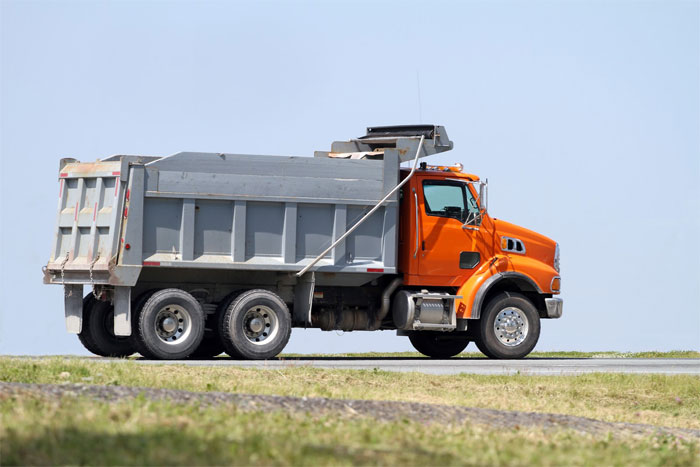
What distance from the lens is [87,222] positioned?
696 inches

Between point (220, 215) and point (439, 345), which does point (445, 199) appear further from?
point (220, 215)

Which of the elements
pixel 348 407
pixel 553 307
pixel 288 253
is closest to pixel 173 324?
pixel 288 253

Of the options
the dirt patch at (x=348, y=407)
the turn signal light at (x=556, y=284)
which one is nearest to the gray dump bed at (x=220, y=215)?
the turn signal light at (x=556, y=284)

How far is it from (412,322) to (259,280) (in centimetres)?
282

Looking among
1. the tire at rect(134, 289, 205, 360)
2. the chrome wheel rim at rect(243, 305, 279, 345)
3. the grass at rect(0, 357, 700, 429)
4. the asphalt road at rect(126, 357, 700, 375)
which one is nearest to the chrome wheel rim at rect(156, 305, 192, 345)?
the tire at rect(134, 289, 205, 360)

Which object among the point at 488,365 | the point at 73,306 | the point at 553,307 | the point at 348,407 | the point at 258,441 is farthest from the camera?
the point at 553,307

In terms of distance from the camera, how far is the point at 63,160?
60.4ft

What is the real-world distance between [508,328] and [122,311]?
7.01m

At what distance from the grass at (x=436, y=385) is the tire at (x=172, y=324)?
2.57 m

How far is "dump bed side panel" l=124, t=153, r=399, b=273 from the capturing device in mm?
17297

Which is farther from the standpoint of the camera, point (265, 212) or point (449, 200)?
point (449, 200)

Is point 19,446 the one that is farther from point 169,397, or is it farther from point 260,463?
point 169,397

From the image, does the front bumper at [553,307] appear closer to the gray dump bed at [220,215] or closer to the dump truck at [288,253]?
the dump truck at [288,253]

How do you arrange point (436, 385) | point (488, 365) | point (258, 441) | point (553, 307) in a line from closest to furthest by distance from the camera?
point (258, 441) → point (436, 385) → point (488, 365) → point (553, 307)
